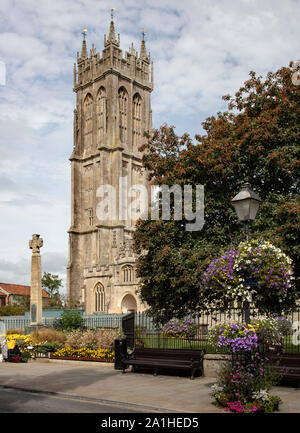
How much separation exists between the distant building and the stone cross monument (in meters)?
64.2

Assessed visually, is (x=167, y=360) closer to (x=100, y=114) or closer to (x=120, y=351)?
(x=120, y=351)

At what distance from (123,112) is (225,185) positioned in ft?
204

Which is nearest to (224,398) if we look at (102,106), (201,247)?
(201,247)

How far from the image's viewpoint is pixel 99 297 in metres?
61.4

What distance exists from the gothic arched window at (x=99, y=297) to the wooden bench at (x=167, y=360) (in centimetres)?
4633

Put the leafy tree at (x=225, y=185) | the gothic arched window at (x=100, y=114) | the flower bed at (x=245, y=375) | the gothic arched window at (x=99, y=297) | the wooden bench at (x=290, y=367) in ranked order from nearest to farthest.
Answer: the flower bed at (x=245, y=375) → the wooden bench at (x=290, y=367) → the leafy tree at (x=225, y=185) → the gothic arched window at (x=99, y=297) → the gothic arched window at (x=100, y=114)

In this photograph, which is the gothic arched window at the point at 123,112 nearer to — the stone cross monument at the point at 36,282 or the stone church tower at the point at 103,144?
the stone church tower at the point at 103,144

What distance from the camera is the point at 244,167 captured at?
1714cm

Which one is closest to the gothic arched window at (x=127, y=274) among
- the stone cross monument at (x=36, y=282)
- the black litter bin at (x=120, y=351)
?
the stone cross monument at (x=36, y=282)

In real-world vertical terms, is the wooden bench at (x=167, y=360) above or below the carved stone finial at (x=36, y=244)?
below

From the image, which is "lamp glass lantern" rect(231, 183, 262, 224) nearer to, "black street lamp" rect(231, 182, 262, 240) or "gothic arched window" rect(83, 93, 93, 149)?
"black street lamp" rect(231, 182, 262, 240)

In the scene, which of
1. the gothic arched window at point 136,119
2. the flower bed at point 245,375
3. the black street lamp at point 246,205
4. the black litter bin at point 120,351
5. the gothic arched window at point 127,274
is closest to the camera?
the flower bed at point 245,375

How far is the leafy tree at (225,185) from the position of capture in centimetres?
1642

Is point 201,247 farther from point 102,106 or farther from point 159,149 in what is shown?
point 102,106
